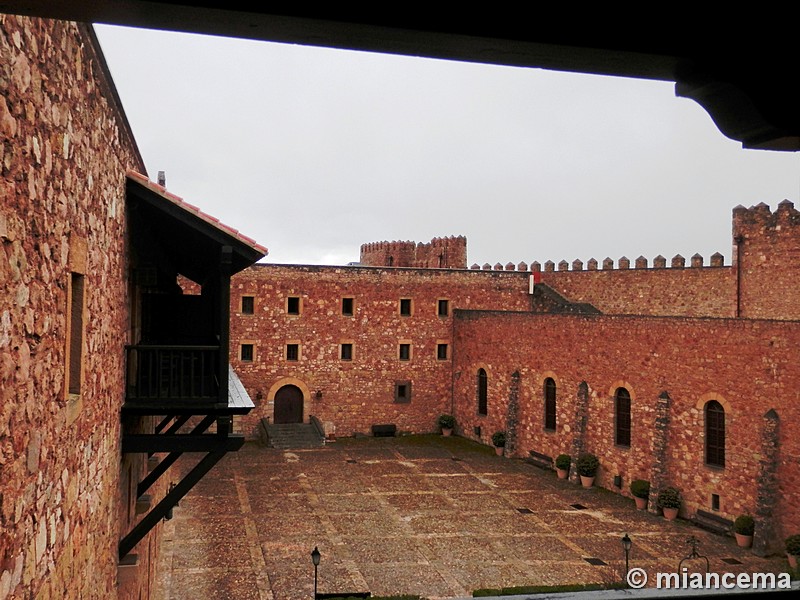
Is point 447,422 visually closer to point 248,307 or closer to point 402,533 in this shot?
point 248,307

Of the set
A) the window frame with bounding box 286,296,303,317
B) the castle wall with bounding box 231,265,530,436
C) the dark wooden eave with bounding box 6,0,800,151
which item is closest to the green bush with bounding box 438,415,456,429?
the castle wall with bounding box 231,265,530,436

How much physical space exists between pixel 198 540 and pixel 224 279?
33.6ft

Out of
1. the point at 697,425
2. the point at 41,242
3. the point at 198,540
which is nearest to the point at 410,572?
the point at 198,540

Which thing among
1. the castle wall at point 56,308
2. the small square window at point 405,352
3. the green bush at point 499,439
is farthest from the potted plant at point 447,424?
the castle wall at point 56,308

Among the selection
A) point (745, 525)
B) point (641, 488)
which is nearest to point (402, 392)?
point (641, 488)

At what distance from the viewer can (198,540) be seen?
50.8 feet

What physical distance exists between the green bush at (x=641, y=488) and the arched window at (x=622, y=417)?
4.53ft

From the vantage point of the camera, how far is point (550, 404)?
23.2m

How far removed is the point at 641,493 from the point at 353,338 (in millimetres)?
13279

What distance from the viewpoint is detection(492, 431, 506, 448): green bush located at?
25188 millimetres

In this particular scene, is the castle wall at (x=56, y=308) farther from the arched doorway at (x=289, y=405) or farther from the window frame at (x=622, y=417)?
the arched doorway at (x=289, y=405)

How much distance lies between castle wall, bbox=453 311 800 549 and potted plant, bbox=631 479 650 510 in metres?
0.33

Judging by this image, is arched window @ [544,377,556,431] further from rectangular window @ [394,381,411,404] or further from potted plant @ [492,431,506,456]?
rectangular window @ [394,381,411,404]

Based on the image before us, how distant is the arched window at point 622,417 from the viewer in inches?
789
